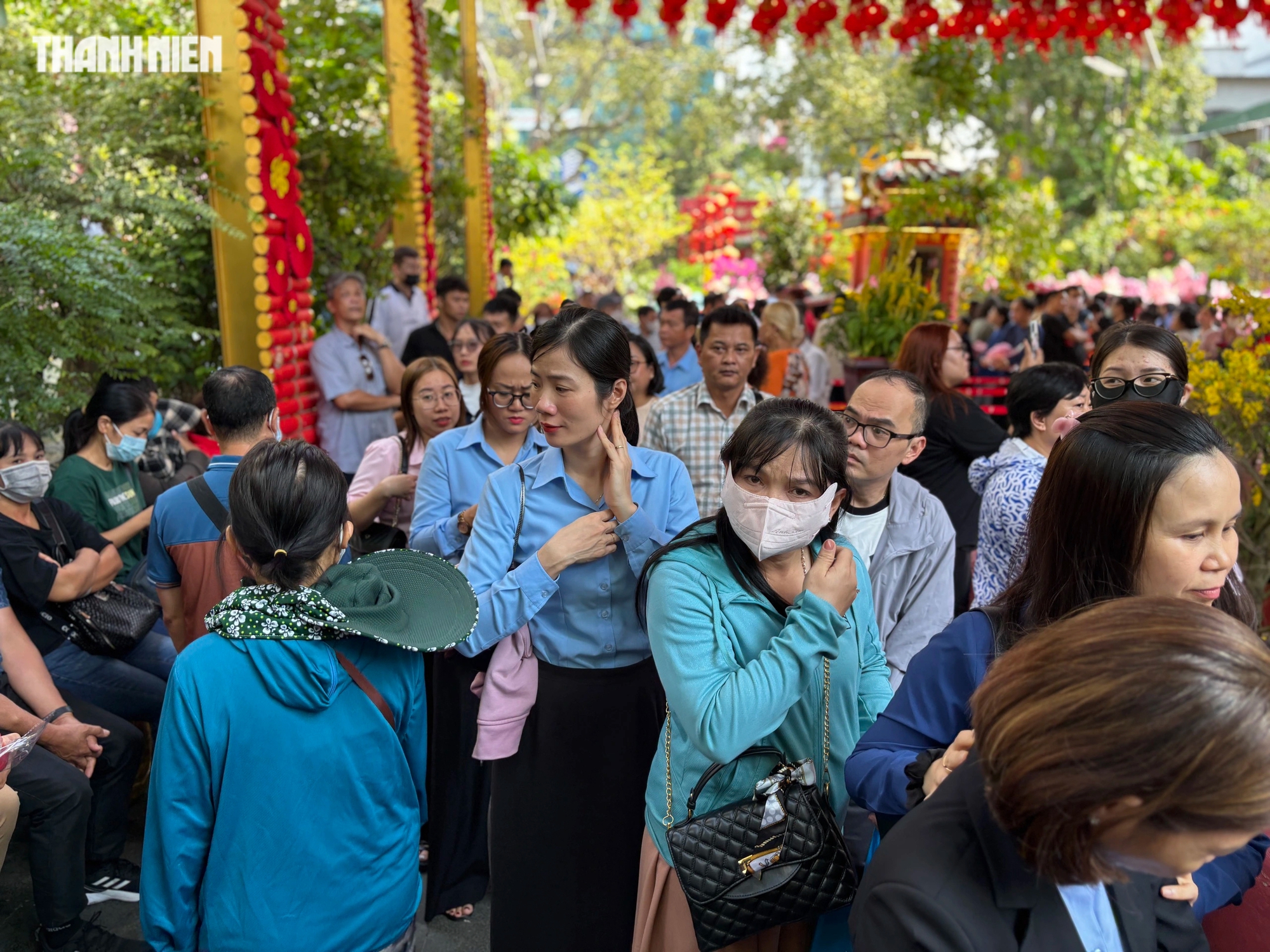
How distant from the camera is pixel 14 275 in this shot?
349 centimetres

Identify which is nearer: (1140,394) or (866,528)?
(866,528)

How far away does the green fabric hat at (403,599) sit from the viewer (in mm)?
1801

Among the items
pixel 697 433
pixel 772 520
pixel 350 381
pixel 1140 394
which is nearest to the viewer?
pixel 772 520

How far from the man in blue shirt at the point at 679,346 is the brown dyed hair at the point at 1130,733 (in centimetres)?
543

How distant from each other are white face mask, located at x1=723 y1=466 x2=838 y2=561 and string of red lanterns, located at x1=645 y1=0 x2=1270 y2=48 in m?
5.55

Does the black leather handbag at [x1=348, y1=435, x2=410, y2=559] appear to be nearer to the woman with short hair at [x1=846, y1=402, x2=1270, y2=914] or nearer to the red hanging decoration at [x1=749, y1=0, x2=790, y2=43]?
the woman with short hair at [x1=846, y1=402, x2=1270, y2=914]

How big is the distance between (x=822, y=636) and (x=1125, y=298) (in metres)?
12.6

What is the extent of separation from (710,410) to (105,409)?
2218mm

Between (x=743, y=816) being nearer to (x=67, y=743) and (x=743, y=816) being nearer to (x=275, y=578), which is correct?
(x=275, y=578)

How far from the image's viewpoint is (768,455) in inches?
72.1

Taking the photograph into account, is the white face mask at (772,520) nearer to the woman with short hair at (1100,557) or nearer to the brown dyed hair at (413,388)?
the woman with short hair at (1100,557)

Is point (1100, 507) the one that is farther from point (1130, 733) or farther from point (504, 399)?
point (504, 399)

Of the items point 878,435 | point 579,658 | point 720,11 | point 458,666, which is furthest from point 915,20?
point 579,658

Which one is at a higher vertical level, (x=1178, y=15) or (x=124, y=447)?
(x=1178, y=15)
